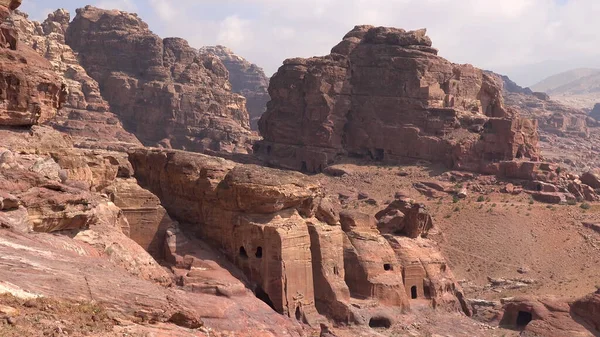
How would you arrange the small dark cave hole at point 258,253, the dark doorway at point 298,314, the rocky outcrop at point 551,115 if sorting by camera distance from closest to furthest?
1. the small dark cave hole at point 258,253
2. the dark doorway at point 298,314
3. the rocky outcrop at point 551,115

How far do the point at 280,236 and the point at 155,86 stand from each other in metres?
76.9

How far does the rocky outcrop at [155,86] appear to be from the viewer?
350 feet

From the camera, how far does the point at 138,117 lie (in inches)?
4220

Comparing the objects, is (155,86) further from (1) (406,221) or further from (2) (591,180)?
(1) (406,221)

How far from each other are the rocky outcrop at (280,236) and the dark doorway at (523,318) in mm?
8578

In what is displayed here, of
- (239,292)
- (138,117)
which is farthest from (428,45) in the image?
(239,292)

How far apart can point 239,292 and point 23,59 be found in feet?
43.1

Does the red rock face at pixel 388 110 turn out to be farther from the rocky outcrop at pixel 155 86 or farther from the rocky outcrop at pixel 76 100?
the rocky outcrop at pixel 76 100

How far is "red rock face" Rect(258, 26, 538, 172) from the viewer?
7819cm

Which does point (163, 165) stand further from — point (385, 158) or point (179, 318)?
point (385, 158)

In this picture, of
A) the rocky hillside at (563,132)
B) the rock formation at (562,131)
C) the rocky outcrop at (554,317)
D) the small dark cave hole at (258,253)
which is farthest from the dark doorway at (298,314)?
the rocky hillside at (563,132)

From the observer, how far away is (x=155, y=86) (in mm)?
107688

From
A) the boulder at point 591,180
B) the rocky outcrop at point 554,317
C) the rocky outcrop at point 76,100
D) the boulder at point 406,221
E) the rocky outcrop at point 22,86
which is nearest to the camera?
the rocky outcrop at point 22,86

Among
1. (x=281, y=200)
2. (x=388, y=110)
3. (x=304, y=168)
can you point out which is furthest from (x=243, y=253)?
(x=388, y=110)
